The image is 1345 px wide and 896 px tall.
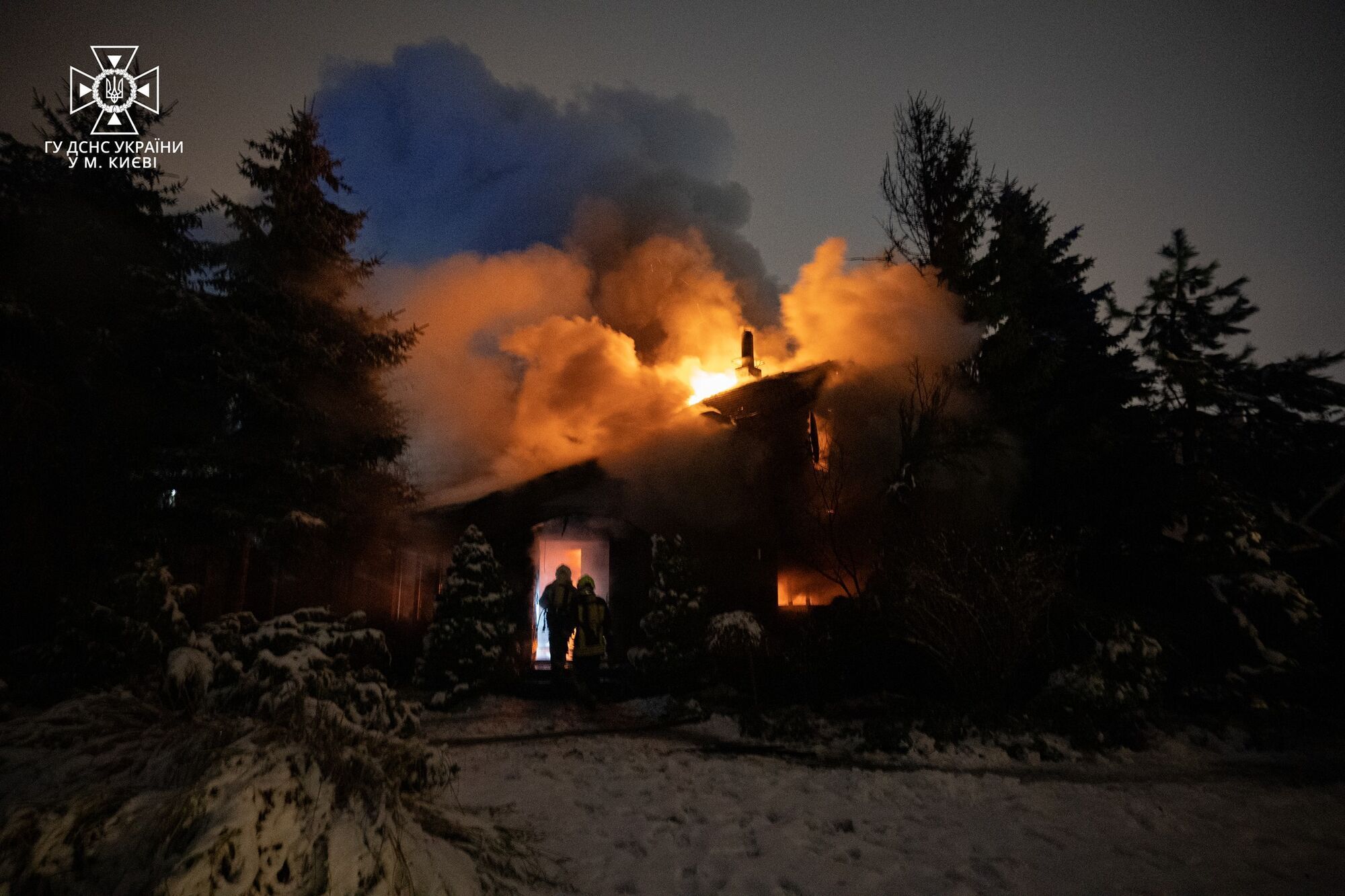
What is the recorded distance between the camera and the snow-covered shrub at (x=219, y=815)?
225cm

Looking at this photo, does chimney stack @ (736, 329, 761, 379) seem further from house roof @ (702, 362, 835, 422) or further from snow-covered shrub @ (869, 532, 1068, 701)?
snow-covered shrub @ (869, 532, 1068, 701)

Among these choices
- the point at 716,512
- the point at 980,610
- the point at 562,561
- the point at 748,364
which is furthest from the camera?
the point at 562,561

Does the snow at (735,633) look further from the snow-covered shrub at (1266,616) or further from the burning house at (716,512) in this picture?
the snow-covered shrub at (1266,616)

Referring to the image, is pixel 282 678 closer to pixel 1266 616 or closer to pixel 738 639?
→ pixel 738 639

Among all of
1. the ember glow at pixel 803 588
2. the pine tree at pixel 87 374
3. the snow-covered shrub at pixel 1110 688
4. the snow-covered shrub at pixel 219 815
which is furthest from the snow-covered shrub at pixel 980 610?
the pine tree at pixel 87 374

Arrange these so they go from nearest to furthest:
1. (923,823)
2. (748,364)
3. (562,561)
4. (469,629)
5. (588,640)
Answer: (923,823)
(469,629)
(588,640)
(748,364)
(562,561)

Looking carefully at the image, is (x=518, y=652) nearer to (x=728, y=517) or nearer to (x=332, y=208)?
(x=728, y=517)

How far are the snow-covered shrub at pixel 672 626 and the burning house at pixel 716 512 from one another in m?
1.80

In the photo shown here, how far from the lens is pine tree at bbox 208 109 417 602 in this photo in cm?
1066

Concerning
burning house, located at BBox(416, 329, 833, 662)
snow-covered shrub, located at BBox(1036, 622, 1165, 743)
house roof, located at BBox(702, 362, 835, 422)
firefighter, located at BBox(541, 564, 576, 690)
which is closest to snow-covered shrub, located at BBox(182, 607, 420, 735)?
firefighter, located at BBox(541, 564, 576, 690)

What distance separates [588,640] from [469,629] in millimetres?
2053

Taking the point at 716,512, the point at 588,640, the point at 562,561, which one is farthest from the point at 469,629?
the point at 562,561

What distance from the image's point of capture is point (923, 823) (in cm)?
446

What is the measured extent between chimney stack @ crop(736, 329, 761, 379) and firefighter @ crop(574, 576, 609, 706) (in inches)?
318
